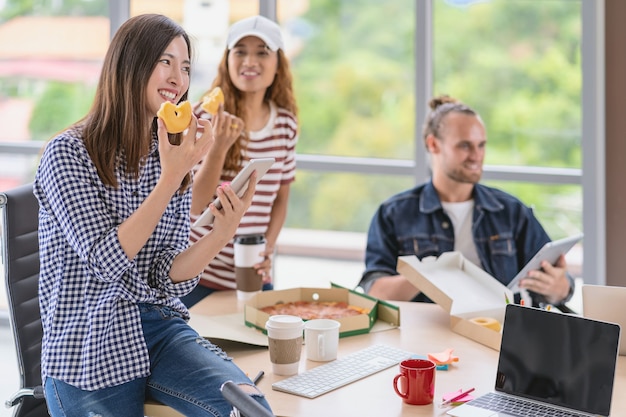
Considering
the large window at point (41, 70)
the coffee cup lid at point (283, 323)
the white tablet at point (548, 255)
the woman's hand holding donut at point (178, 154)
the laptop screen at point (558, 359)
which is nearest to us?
the laptop screen at point (558, 359)

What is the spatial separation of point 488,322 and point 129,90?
1.05m

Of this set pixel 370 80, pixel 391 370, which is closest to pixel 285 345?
pixel 391 370

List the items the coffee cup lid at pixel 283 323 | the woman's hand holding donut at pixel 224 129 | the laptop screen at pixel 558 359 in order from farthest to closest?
the woman's hand holding donut at pixel 224 129
the coffee cup lid at pixel 283 323
the laptop screen at pixel 558 359

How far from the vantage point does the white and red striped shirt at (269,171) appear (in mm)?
2719

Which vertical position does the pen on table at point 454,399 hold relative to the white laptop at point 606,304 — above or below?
below

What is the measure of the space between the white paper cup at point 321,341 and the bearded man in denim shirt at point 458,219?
748mm

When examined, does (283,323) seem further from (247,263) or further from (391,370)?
(247,263)

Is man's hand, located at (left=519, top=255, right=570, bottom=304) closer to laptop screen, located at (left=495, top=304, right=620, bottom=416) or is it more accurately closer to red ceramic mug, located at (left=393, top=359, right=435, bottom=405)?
laptop screen, located at (left=495, top=304, right=620, bottom=416)

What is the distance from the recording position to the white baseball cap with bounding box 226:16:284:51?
2758 millimetres

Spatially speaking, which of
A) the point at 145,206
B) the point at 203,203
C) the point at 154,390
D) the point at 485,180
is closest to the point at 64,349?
the point at 154,390

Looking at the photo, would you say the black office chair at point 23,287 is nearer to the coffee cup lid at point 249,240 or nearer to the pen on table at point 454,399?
the coffee cup lid at point 249,240

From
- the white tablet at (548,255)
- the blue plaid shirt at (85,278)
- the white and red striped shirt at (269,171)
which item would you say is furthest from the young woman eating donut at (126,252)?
the white tablet at (548,255)

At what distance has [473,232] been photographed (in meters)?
2.80

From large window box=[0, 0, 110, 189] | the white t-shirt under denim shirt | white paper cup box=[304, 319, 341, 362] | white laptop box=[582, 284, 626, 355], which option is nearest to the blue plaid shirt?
white paper cup box=[304, 319, 341, 362]
